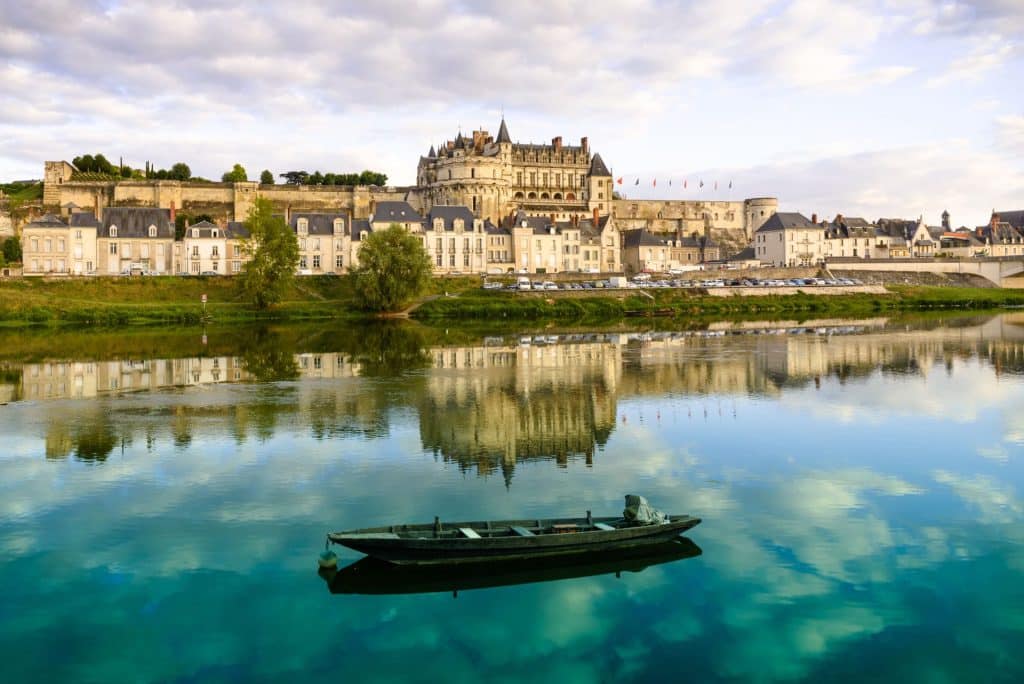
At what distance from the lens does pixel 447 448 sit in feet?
52.6

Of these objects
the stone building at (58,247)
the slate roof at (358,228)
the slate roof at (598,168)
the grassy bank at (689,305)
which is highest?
the slate roof at (598,168)

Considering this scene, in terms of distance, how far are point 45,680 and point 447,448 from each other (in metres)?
8.67

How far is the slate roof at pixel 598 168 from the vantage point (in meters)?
85.7

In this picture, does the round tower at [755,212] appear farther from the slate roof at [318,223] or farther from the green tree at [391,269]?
the green tree at [391,269]

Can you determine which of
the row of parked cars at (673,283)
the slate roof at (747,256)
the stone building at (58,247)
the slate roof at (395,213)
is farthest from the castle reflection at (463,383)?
the slate roof at (747,256)

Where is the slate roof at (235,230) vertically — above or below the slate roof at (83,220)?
below

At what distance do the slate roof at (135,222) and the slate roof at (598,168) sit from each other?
40428mm

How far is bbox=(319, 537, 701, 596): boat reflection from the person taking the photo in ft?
32.4

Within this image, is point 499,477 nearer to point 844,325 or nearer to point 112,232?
point 844,325

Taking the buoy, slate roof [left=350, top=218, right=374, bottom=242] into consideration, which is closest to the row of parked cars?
slate roof [left=350, top=218, right=374, bottom=242]

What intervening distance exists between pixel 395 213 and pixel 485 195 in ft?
58.8

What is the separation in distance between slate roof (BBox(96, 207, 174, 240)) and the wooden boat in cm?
5347

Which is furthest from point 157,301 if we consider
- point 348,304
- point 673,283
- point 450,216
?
point 673,283

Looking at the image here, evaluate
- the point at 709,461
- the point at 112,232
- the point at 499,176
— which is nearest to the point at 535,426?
the point at 709,461
